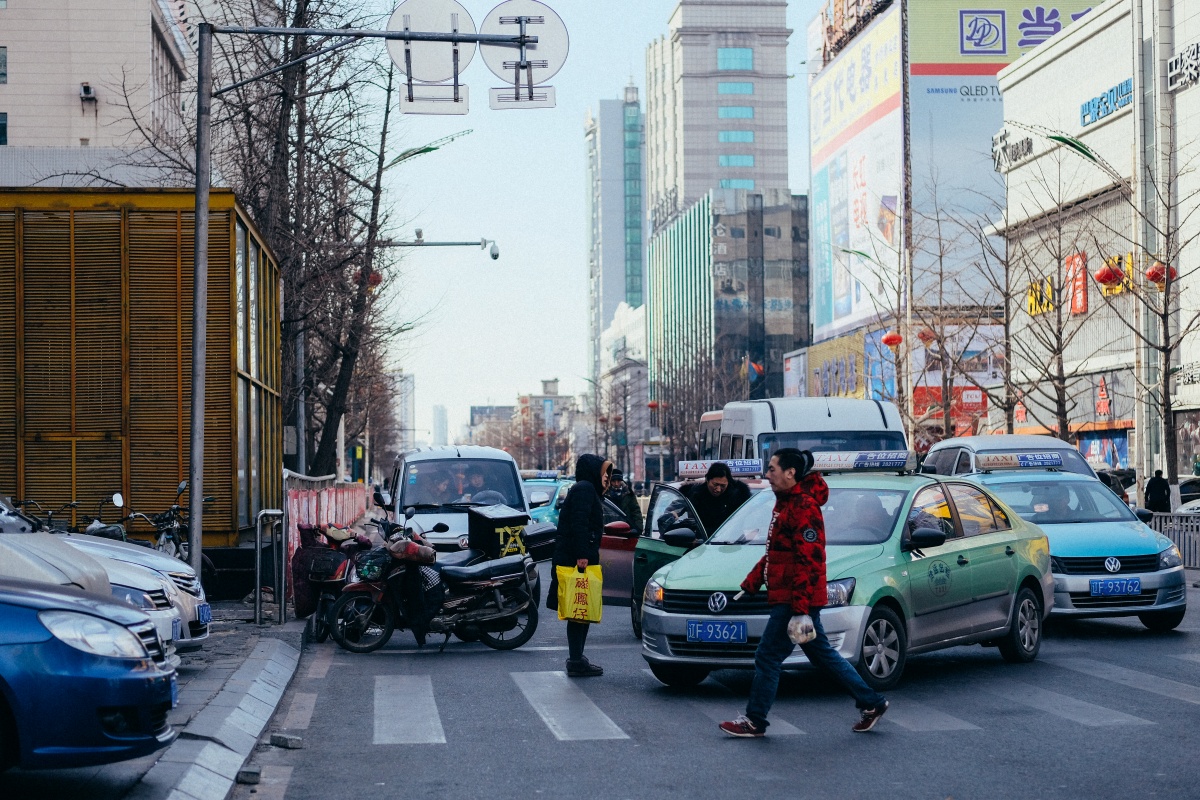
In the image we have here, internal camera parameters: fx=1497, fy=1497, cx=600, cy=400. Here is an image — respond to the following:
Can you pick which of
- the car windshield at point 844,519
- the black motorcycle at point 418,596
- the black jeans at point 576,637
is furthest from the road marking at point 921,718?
the black motorcycle at point 418,596

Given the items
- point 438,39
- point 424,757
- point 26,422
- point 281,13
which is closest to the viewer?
point 424,757

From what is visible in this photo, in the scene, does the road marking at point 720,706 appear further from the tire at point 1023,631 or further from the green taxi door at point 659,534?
the tire at point 1023,631

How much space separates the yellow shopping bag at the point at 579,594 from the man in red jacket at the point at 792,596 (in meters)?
2.99

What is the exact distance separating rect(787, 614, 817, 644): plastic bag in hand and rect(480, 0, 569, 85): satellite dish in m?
6.98

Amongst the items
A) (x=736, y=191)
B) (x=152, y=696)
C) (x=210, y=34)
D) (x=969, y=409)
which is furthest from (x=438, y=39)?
(x=736, y=191)

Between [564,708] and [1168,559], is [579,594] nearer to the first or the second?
[564,708]

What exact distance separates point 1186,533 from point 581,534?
1536cm

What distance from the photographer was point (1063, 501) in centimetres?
1502

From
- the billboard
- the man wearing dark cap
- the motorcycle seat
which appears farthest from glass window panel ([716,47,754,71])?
the motorcycle seat

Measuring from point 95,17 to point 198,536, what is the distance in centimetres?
5399

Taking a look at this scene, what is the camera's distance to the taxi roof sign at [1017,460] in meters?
19.7

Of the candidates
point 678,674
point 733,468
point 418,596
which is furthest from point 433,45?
point 678,674

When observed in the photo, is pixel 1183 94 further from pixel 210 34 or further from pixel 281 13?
pixel 210 34

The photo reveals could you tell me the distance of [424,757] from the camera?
8.27 m
